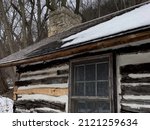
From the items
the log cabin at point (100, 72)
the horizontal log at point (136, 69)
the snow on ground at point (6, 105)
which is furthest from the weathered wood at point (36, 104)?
the snow on ground at point (6, 105)

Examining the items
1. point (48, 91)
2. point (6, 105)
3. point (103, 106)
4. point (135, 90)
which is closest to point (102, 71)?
point (103, 106)

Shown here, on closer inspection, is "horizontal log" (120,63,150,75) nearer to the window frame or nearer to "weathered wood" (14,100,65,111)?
the window frame

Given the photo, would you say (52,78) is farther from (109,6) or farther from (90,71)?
(109,6)

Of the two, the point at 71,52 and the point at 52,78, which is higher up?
the point at 71,52

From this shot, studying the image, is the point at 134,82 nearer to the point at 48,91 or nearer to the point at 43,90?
the point at 48,91

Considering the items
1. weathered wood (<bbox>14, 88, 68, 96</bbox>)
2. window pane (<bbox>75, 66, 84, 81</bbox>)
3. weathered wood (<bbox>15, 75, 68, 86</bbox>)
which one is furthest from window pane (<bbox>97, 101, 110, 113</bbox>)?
weathered wood (<bbox>15, 75, 68, 86</bbox>)

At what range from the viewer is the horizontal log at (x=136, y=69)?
5387mm

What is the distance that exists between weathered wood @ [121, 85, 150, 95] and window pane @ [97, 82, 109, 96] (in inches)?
17.2

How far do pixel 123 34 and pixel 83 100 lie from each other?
211cm

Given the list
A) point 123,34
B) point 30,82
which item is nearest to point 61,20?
point 30,82

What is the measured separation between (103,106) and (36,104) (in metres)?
2.44

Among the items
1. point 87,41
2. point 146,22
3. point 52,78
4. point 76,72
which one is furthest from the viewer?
point 52,78

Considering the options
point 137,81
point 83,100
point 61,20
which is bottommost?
point 83,100

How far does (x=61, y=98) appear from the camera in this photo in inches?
284
